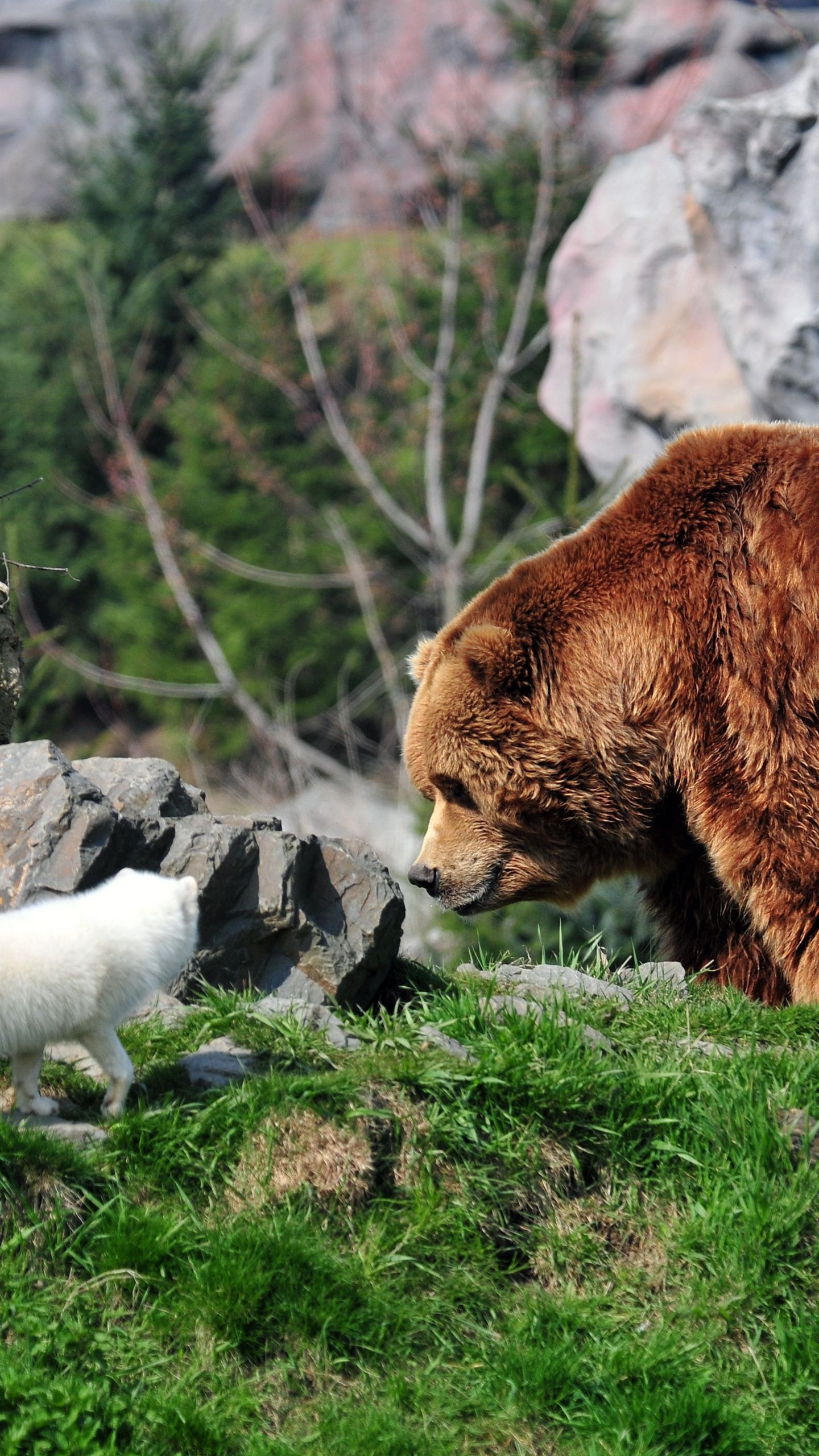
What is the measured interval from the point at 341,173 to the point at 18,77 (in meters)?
10.2

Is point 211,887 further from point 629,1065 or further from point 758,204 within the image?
point 758,204

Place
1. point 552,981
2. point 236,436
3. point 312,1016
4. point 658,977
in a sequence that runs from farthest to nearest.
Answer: point 236,436 → point 658,977 → point 552,981 → point 312,1016

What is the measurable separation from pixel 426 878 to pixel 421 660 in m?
0.74

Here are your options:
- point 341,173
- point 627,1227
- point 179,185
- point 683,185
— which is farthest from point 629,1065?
point 341,173

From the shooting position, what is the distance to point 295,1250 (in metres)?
2.90

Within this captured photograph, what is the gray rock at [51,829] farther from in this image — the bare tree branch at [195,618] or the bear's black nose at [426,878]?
the bare tree branch at [195,618]

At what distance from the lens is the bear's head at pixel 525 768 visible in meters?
4.20

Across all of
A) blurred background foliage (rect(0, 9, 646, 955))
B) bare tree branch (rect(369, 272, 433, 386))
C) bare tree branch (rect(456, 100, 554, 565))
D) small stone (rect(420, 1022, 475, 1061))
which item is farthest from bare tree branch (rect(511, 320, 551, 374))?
small stone (rect(420, 1022, 475, 1061))

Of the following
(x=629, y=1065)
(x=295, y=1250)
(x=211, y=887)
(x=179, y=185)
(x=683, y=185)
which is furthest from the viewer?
(x=179, y=185)

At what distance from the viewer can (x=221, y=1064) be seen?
323 centimetres

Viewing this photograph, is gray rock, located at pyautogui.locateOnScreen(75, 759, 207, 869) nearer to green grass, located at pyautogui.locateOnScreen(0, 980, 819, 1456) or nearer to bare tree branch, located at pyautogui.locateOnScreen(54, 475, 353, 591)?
green grass, located at pyautogui.locateOnScreen(0, 980, 819, 1456)

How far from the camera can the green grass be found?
2.72 m

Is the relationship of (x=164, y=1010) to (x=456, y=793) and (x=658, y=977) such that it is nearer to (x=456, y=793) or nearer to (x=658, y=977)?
(x=456, y=793)

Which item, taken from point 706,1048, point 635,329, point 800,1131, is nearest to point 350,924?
point 706,1048
